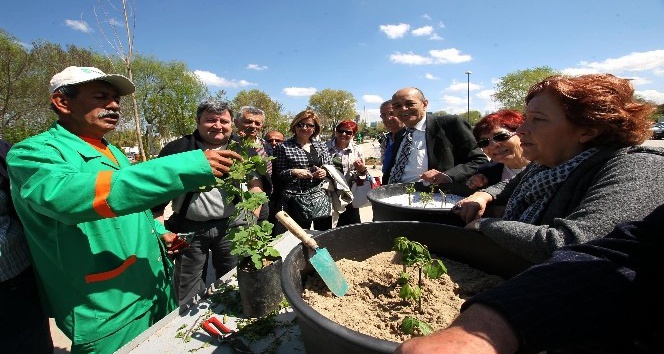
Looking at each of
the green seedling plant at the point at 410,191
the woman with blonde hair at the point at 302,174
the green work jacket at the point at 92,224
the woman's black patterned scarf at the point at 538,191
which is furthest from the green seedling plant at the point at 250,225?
the woman with blonde hair at the point at 302,174

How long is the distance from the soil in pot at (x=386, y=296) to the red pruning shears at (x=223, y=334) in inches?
13.3

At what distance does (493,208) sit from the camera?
1770 millimetres

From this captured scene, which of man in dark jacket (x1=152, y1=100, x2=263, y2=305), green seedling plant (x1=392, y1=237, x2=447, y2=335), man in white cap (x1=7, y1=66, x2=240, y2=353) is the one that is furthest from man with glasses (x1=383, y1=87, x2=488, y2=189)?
man in white cap (x1=7, y1=66, x2=240, y2=353)

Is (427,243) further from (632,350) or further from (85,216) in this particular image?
(85,216)

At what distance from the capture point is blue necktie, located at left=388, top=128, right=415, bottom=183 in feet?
10.8

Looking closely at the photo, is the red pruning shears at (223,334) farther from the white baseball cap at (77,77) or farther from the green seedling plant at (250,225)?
the white baseball cap at (77,77)

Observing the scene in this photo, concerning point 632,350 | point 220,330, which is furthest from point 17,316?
point 632,350

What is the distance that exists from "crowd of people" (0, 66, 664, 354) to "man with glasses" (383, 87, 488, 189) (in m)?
0.58

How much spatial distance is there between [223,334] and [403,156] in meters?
2.49

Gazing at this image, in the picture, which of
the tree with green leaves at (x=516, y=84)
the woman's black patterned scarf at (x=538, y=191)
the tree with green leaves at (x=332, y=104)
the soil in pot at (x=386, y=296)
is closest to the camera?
the soil in pot at (x=386, y=296)

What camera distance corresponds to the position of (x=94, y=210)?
46.5 inches

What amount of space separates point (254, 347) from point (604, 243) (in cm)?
121

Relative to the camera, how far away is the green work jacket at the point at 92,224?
1.20 meters

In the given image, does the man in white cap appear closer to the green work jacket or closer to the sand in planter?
the green work jacket
